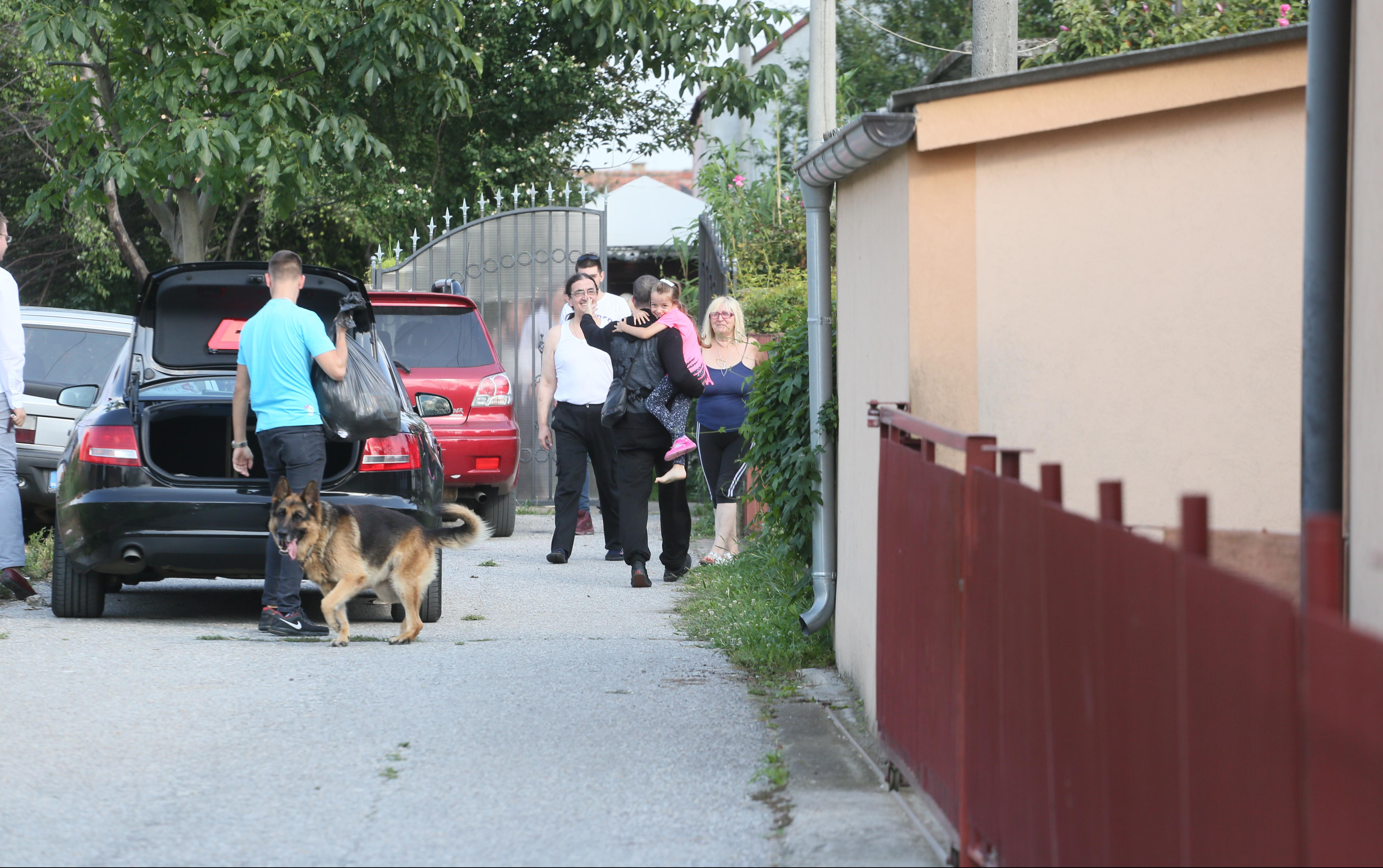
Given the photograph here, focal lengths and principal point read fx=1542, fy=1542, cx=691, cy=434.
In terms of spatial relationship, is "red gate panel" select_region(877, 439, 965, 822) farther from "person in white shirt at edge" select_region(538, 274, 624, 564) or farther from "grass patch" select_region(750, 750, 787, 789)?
"person in white shirt at edge" select_region(538, 274, 624, 564)

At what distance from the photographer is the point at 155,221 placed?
103 feet

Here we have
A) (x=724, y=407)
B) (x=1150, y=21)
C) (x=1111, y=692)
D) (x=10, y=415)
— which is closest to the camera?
(x=1111, y=692)

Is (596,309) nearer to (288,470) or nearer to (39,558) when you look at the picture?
(39,558)

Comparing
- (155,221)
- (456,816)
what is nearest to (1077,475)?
(456,816)

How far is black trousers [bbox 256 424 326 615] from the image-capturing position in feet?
24.2

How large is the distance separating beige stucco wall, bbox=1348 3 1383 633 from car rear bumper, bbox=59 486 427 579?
4811 mm

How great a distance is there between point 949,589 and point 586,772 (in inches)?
62.3

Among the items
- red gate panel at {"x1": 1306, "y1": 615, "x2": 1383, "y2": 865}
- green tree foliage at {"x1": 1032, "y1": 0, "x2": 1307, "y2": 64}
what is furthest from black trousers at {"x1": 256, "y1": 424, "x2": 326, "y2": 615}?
green tree foliage at {"x1": 1032, "y1": 0, "x2": 1307, "y2": 64}

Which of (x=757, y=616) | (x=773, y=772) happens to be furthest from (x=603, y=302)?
(x=773, y=772)

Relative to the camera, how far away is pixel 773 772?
4.68 m

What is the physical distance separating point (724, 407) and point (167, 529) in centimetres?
400

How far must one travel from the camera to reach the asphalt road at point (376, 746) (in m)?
4.03

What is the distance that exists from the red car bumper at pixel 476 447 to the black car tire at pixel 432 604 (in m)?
3.59

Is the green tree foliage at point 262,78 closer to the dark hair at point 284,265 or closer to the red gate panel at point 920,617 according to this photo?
the dark hair at point 284,265
